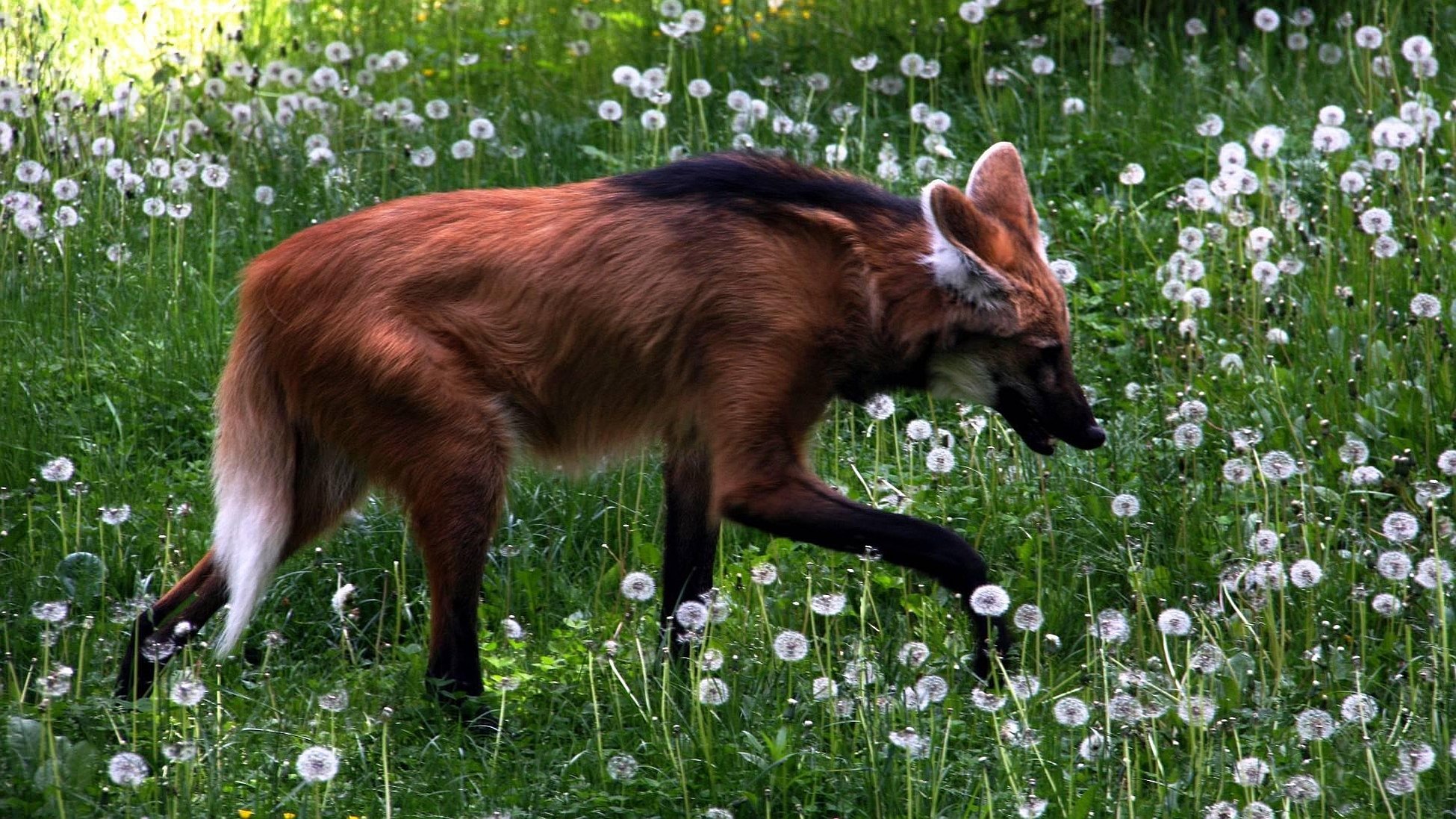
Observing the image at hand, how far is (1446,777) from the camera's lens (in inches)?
117

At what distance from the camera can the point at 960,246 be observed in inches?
137

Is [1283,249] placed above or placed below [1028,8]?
below

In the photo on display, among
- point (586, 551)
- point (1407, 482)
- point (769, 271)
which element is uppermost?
point (769, 271)

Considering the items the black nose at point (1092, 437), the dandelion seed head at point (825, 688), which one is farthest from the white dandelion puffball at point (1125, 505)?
the dandelion seed head at point (825, 688)

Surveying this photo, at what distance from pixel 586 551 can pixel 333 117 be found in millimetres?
2559

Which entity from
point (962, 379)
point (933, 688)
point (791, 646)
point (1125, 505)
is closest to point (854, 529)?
point (791, 646)

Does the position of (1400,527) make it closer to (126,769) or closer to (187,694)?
(187,694)

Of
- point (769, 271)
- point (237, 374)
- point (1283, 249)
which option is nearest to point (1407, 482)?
point (1283, 249)

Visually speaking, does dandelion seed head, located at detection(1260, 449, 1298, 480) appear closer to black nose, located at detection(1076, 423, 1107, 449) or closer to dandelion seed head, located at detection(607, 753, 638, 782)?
black nose, located at detection(1076, 423, 1107, 449)

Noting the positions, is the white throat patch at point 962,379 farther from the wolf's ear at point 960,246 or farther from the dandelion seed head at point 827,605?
the dandelion seed head at point 827,605

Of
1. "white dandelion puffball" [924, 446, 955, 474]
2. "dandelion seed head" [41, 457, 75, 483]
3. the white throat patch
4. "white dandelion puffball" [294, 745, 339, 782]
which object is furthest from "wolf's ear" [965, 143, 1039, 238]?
"dandelion seed head" [41, 457, 75, 483]

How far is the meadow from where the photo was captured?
3.08 m

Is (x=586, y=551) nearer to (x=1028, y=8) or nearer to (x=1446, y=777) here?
(x=1446, y=777)

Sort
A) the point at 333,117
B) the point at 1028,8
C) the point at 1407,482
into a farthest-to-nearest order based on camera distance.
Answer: the point at 1028,8, the point at 333,117, the point at 1407,482
